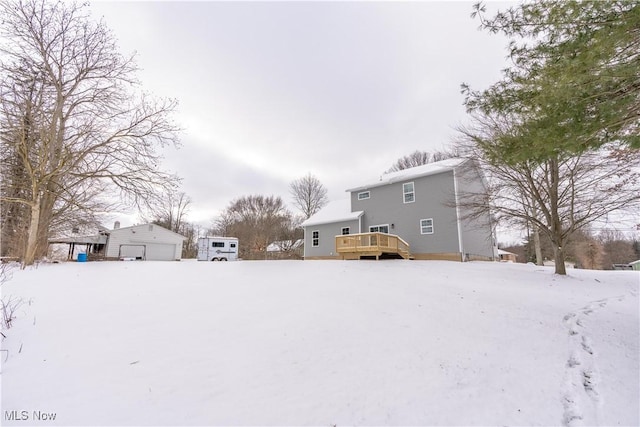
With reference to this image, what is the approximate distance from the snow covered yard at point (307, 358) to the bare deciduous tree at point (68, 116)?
4.49 m

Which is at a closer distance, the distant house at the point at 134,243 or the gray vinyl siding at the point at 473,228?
the gray vinyl siding at the point at 473,228

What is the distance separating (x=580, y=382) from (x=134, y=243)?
30.8m

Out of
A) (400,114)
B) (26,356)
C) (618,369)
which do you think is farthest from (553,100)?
(400,114)

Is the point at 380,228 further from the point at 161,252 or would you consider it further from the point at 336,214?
the point at 161,252

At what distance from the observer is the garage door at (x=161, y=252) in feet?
87.6

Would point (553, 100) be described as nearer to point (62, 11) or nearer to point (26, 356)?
point (26, 356)

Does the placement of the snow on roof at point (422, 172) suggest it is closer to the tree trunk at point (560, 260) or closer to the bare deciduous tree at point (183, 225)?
the tree trunk at point (560, 260)

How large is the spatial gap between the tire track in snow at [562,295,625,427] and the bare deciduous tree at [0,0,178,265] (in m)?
11.0

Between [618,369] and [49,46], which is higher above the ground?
[49,46]

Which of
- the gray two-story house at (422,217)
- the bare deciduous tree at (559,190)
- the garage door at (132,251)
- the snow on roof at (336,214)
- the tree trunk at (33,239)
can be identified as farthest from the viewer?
the garage door at (132,251)

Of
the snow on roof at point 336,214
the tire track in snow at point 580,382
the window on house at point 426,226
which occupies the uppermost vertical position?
the snow on roof at point 336,214

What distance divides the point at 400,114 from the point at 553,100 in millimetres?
10489

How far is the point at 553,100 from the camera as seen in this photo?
3.88 meters

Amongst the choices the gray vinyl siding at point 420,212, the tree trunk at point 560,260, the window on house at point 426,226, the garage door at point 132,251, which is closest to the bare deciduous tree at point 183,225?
the garage door at point 132,251
